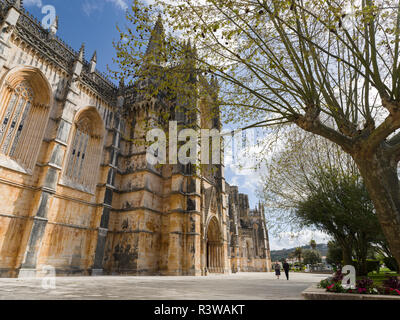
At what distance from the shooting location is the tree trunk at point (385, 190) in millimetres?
5527

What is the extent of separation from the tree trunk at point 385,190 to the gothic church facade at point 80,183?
13.4 metres

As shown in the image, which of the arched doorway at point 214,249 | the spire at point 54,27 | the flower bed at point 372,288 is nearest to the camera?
the flower bed at point 372,288

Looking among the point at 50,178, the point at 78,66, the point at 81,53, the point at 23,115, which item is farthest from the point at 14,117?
the point at 81,53

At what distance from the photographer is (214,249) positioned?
21.4 metres

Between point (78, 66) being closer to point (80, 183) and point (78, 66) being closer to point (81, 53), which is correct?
point (81, 53)

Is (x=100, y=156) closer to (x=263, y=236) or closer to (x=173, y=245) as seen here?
(x=173, y=245)

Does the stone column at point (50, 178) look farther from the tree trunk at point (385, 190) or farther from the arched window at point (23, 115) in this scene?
the tree trunk at point (385, 190)

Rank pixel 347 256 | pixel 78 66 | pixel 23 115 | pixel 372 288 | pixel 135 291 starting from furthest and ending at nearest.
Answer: pixel 78 66 → pixel 347 256 → pixel 23 115 → pixel 135 291 → pixel 372 288

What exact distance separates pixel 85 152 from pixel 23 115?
4745 millimetres

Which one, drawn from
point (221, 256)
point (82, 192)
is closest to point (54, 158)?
point (82, 192)

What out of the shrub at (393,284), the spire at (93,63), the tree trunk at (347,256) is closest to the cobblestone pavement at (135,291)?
the shrub at (393,284)

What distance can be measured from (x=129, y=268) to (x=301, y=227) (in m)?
13.0

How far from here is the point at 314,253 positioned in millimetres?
58906

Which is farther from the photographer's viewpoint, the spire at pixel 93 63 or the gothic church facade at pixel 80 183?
the spire at pixel 93 63
